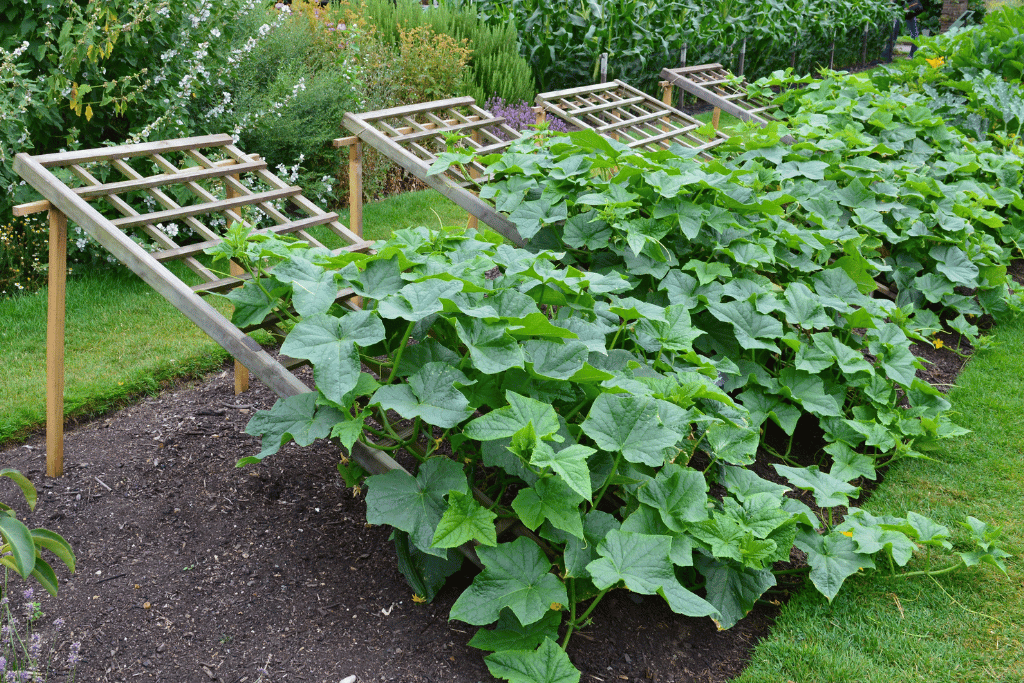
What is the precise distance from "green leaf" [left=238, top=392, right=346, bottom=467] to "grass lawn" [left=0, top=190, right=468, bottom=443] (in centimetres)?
125

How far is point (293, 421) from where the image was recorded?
2119 millimetres

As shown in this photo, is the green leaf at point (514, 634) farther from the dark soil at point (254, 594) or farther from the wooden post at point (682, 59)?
the wooden post at point (682, 59)

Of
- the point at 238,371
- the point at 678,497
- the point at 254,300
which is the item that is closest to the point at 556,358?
the point at 678,497

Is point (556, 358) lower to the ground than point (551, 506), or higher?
higher

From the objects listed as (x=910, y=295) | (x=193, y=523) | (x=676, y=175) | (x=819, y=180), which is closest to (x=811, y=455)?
(x=676, y=175)

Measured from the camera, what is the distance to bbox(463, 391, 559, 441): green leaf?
78.7 inches

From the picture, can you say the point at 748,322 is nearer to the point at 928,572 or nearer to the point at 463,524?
the point at 928,572

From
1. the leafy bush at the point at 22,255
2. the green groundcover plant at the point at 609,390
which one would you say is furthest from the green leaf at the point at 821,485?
the leafy bush at the point at 22,255

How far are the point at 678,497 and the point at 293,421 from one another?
107cm

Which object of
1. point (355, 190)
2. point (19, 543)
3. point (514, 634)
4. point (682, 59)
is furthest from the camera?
point (682, 59)

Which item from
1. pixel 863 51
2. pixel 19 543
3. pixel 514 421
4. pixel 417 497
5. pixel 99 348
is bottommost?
pixel 863 51

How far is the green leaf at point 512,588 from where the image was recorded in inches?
75.2

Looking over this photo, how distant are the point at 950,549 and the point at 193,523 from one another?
7.74 feet

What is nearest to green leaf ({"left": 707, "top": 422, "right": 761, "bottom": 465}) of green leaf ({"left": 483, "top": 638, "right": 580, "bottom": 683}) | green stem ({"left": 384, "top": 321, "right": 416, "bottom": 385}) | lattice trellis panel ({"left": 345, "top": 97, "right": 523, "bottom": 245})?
green leaf ({"left": 483, "top": 638, "right": 580, "bottom": 683})
